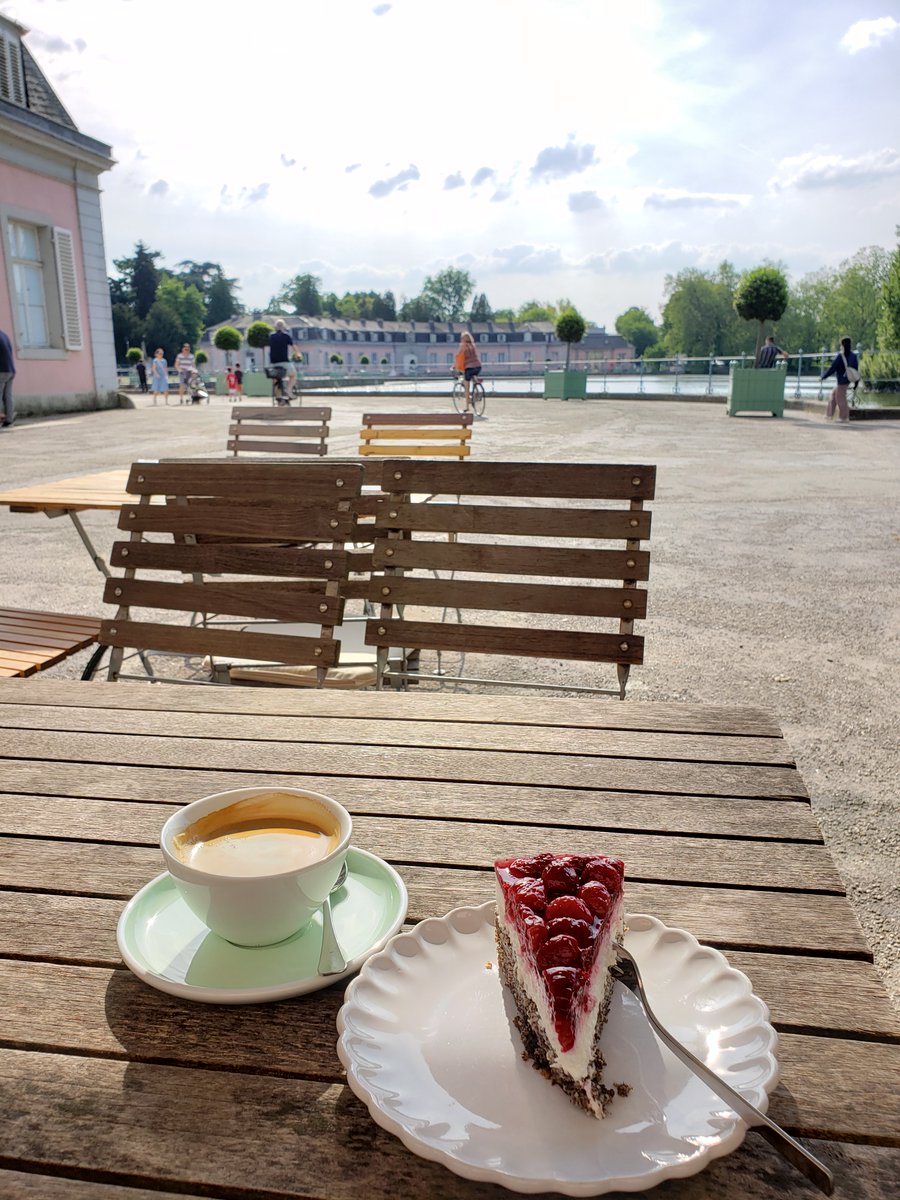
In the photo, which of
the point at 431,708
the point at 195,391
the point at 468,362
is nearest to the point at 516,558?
the point at 431,708

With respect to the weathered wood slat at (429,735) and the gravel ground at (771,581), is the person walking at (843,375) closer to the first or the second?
the gravel ground at (771,581)

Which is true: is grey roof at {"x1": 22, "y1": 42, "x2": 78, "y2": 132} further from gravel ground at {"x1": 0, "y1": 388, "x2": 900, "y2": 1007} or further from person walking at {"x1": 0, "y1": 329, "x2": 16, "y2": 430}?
Answer: gravel ground at {"x1": 0, "y1": 388, "x2": 900, "y2": 1007}

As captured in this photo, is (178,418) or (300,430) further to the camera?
(178,418)

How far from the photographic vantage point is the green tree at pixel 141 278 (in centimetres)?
7306

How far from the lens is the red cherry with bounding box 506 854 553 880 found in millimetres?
792

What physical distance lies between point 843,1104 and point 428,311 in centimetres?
12628

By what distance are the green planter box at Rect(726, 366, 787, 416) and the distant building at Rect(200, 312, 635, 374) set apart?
6954 cm

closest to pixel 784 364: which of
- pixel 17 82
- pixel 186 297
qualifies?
pixel 17 82

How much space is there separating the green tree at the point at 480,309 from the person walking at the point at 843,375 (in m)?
101

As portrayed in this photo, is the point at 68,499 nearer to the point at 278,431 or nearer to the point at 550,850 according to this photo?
the point at 278,431

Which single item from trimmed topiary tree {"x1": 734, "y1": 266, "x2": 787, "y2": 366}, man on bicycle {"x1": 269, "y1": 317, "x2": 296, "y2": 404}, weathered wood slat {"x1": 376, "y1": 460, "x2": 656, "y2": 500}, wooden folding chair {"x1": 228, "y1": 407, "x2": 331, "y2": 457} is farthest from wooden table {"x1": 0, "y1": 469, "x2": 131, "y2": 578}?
trimmed topiary tree {"x1": 734, "y1": 266, "x2": 787, "y2": 366}

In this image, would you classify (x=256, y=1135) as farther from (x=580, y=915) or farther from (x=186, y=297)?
(x=186, y=297)

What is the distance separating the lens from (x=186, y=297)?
8475 centimetres

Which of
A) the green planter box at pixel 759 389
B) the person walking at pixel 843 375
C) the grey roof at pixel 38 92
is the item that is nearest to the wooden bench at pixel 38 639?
the person walking at pixel 843 375
